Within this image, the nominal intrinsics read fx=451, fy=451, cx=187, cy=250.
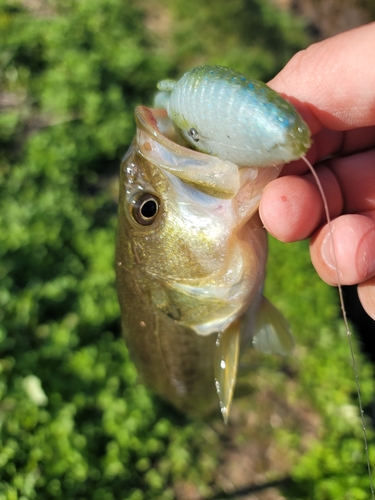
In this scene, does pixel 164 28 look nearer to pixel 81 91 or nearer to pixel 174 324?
pixel 81 91

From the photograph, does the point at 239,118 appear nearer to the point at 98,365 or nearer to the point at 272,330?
the point at 272,330

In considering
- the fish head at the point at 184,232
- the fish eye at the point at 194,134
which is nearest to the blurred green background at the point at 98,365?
the fish head at the point at 184,232

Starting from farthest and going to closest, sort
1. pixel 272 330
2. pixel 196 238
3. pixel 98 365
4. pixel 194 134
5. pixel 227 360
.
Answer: pixel 98 365 < pixel 272 330 < pixel 227 360 < pixel 196 238 < pixel 194 134

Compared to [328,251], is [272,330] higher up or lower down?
lower down

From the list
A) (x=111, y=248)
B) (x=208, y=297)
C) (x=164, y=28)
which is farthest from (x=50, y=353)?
(x=164, y=28)

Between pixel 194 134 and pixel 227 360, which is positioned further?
pixel 227 360

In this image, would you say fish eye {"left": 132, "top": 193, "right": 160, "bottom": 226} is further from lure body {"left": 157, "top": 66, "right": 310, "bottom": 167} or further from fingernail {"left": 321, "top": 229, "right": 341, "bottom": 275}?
fingernail {"left": 321, "top": 229, "right": 341, "bottom": 275}

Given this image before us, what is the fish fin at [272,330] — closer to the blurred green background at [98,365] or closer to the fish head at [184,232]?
the fish head at [184,232]

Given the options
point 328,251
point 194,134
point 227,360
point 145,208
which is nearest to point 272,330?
point 227,360
